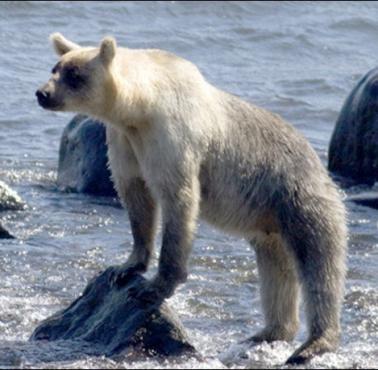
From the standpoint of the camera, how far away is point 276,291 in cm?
890

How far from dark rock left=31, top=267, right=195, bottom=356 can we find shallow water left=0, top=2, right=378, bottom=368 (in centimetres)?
19

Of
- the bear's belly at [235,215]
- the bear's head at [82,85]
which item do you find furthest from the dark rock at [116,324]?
the bear's head at [82,85]

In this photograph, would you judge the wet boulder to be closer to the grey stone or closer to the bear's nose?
the grey stone

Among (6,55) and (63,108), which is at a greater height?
(63,108)

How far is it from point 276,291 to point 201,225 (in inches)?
120

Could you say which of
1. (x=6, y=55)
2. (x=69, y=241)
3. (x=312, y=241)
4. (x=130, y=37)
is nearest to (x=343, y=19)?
(x=130, y=37)

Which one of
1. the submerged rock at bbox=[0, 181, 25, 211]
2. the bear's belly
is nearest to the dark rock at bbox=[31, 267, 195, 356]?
the bear's belly

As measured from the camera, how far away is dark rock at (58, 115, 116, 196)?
12.8 metres

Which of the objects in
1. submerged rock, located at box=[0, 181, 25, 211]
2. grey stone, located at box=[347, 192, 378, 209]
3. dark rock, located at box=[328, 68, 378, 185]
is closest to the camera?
submerged rock, located at box=[0, 181, 25, 211]

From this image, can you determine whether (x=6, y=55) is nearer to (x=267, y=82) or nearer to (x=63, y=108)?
(x=267, y=82)

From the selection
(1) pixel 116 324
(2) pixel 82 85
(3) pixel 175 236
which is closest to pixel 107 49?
(2) pixel 82 85

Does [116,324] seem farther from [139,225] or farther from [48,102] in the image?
[48,102]

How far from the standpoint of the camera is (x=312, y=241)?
27.8 ft

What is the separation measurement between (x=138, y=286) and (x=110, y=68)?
1.26 metres
